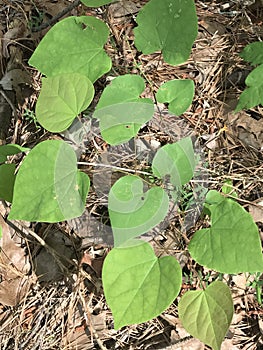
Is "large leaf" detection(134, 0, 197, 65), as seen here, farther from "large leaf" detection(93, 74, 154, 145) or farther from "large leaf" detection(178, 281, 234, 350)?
"large leaf" detection(178, 281, 234, 350)

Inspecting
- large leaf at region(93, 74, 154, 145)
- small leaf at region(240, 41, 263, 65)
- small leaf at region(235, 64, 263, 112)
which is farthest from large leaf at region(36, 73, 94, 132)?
small leaf at region(240, 41, 263, 65)

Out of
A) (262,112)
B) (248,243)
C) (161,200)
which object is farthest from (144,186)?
(262,112)

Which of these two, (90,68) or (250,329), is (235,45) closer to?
(90,68)

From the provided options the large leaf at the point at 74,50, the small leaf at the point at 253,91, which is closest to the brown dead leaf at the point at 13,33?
the large leaf at the point at 74,50

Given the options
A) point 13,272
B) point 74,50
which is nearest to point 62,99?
point 74,50

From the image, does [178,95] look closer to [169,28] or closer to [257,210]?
[169,28]

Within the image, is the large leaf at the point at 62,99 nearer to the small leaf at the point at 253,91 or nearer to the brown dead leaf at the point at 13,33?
the small leaf at the point at 253,91
